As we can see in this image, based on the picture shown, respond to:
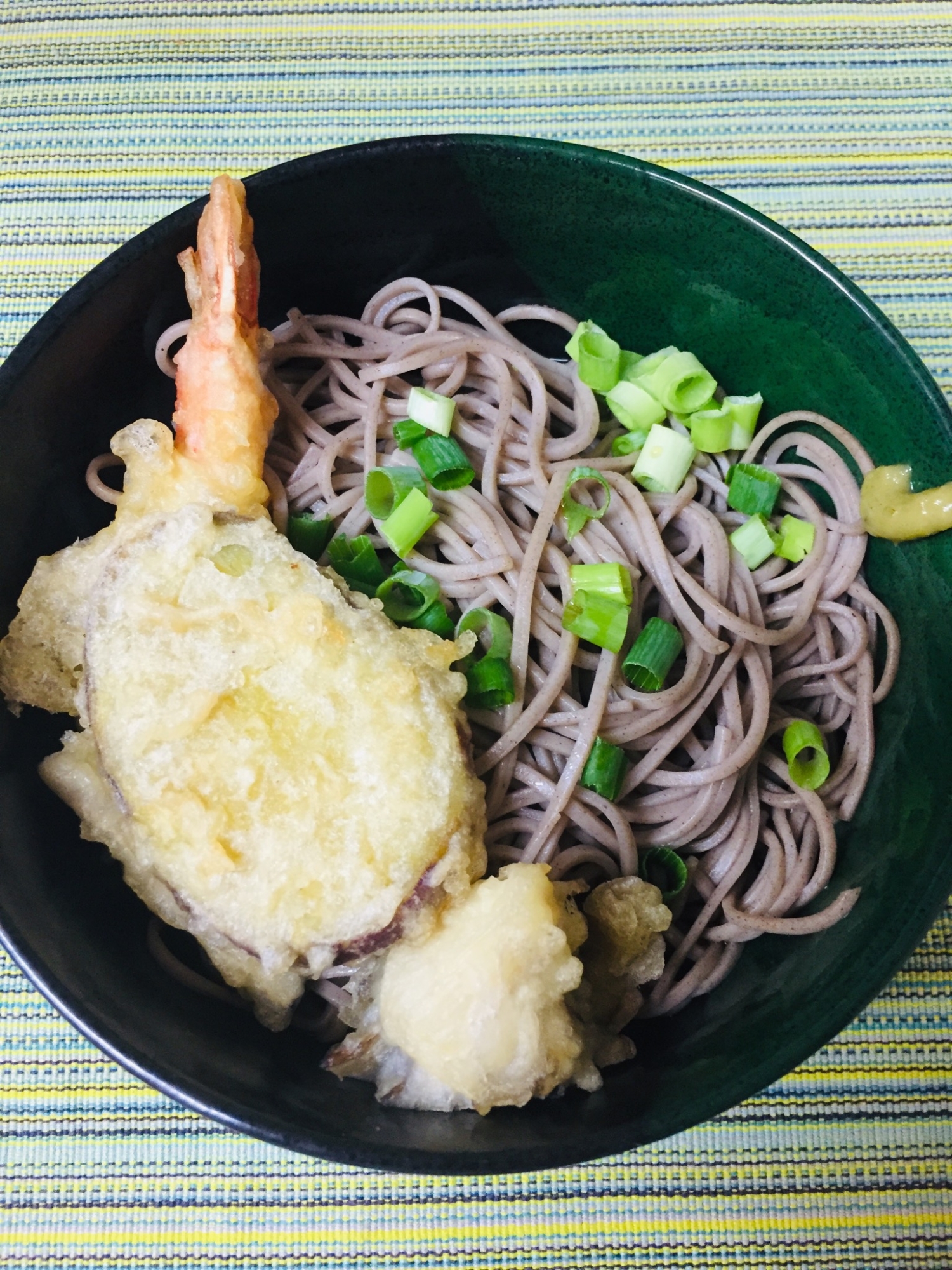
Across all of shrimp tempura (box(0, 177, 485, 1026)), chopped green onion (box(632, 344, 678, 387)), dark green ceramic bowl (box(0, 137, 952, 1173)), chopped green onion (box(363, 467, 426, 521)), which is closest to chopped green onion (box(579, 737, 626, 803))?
shrimp tempura (box(0, 177, 485, 1026))

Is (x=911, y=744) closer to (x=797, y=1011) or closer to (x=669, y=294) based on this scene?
(x=797, y=1011)

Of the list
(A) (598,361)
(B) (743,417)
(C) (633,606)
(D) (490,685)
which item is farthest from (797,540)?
(D) (490,685)

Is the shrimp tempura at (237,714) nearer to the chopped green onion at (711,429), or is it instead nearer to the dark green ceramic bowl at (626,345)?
the dark green ceramic bowl at (626,345)

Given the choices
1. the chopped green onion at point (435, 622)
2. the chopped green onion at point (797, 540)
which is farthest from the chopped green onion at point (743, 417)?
the chopped green onion at point (435, 622)

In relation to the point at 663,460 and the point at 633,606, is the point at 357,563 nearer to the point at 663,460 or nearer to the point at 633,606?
the point at 633,606

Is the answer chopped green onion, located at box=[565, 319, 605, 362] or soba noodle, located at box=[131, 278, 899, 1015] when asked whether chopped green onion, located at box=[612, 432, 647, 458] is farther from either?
chopped green onion, located at box=[565, 319, 605, 362]
